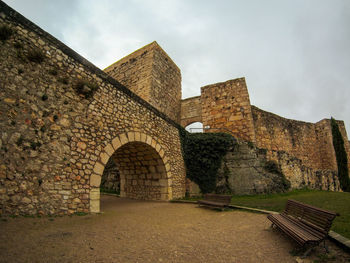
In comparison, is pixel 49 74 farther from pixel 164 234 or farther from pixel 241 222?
pixel 241 222

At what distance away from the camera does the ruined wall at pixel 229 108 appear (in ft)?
33.8

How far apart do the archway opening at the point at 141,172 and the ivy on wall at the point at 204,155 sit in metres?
1.80

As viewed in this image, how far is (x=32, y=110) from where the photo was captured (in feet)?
12.7

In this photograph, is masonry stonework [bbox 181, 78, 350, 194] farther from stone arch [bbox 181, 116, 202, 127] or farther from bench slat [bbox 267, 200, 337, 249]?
bench slat [bbox 267, 200, 337, 249]

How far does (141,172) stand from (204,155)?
10.5 ft

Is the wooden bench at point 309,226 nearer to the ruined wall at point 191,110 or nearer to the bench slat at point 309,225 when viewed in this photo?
the bench slat at point 309,225

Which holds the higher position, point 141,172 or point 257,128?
point 257,128

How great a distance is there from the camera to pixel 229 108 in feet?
35.7

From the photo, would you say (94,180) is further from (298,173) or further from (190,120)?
(298,173)

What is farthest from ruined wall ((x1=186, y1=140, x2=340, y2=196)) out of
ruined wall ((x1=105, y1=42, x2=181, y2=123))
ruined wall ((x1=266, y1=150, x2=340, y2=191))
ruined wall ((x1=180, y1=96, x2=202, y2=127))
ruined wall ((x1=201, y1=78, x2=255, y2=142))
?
ruined wall ((x1=105, y1=42, x2=181, y2=123))

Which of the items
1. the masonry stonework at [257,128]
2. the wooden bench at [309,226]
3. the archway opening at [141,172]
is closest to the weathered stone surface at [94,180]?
the archway opening at [141,172]

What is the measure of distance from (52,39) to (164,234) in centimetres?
516

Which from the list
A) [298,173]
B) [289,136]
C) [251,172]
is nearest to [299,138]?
[289,136]

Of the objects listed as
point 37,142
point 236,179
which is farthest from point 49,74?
point 236,179
